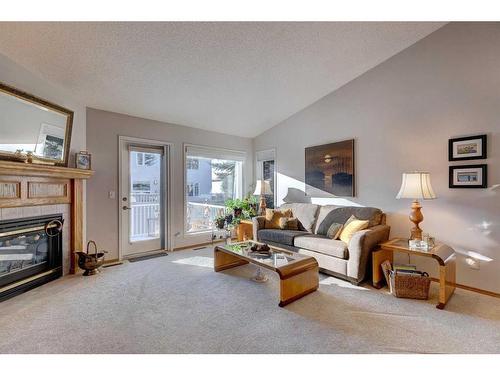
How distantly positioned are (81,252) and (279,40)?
3.61 meters

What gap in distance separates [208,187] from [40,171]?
271 centimetres

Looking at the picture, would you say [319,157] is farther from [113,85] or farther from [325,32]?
[113,85]

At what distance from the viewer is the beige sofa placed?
Result: 282 cm

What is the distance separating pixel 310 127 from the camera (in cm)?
443

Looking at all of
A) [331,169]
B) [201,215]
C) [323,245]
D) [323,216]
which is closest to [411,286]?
[323,245]

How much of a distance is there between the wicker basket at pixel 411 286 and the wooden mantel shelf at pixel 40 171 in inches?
156

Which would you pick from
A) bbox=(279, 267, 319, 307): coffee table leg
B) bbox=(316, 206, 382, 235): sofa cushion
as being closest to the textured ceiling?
bbox=(316, 206, 382, 235): sofa cushion

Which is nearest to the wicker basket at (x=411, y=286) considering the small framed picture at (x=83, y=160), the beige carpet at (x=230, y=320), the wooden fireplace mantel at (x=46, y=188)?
the beige carpet at (x=230, y=320)

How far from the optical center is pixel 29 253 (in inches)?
113

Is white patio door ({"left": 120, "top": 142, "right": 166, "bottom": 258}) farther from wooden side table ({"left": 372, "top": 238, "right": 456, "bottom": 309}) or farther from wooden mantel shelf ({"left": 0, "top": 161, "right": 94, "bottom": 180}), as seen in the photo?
wooden side table ({"left": 372, "top": 238, "right": 456, "bottom": 309})

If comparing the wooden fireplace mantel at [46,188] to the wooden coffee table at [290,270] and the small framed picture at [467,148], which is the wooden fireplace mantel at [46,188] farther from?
the small framed picture at [467,148]

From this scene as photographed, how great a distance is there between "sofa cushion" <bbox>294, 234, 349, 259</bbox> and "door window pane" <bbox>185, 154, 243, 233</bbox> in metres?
2.13

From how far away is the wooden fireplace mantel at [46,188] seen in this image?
2.54 metres

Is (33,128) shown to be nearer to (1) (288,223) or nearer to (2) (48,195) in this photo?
(2) (48,195)
